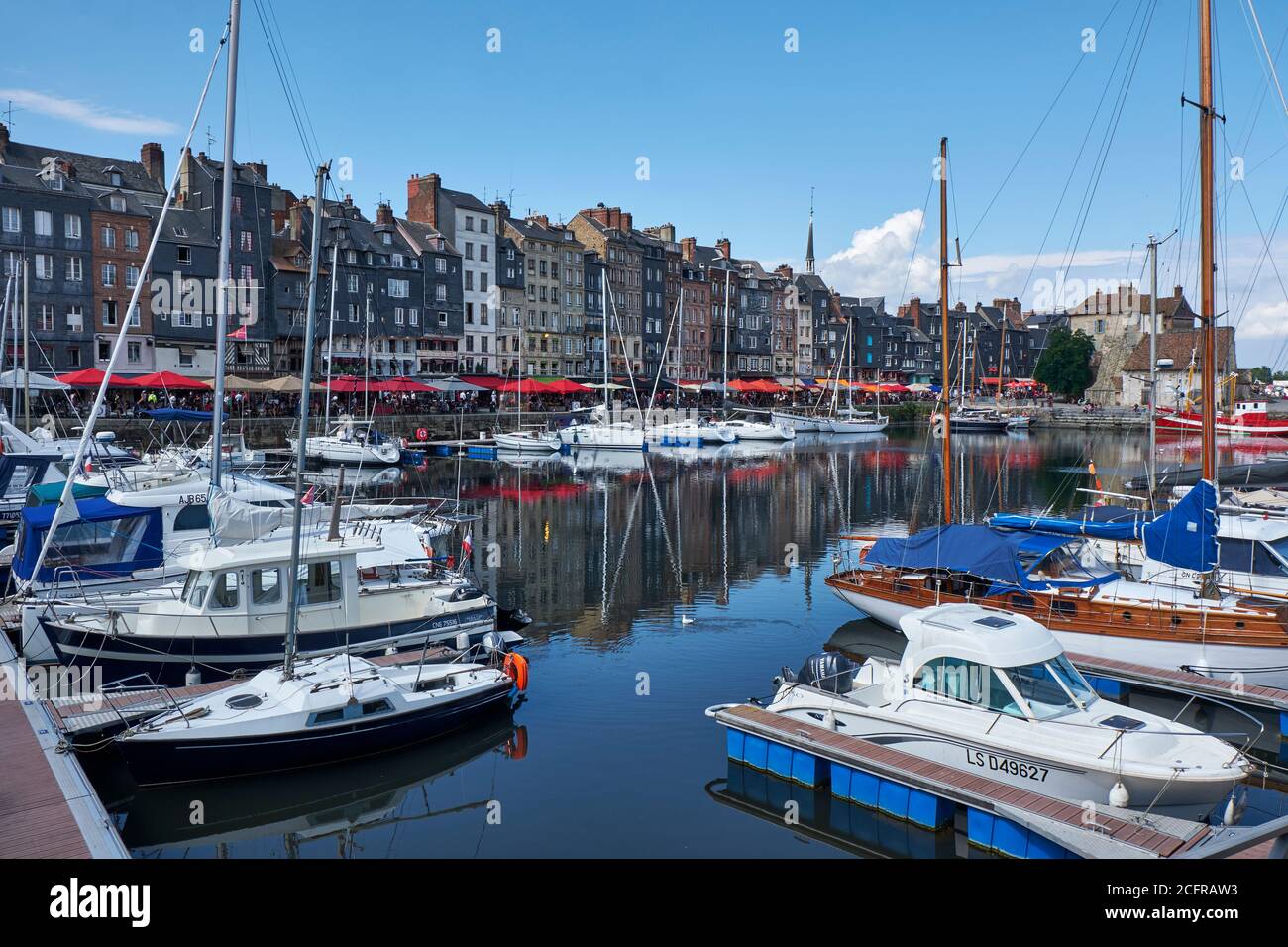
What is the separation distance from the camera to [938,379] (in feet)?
492

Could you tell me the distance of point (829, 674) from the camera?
1850 centimetres

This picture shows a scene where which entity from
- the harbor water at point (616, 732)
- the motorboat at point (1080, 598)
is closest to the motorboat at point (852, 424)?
the harbor water at point (616, 732)

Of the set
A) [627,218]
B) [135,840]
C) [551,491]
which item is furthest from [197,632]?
[627,218]

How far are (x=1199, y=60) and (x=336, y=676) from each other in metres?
22.5

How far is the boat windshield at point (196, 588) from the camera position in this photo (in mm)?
19547

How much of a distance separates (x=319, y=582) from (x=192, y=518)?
820 cm

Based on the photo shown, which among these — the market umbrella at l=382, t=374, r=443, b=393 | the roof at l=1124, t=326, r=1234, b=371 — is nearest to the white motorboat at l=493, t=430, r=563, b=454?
the market umbrella at l=382, t=374, r=443, b=393

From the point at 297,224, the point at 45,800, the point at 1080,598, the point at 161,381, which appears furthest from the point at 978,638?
the point at 297,224

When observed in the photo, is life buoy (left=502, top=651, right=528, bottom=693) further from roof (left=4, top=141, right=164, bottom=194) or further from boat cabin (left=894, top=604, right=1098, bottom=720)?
roof (left=4, top=141, right=164, bottom=194)

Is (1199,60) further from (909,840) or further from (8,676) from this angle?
(8,676)

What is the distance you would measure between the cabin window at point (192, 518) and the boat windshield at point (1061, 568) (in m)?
20.8

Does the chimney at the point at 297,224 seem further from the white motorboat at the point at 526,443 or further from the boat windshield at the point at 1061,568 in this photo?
the boat windshield at the point at 1061,568

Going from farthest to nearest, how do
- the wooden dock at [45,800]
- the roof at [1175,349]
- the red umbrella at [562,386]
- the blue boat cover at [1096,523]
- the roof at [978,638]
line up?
the roof at [1175,349] → the red umbrella at [562,386] → the blue boat cover at [1096,523] → the roof at [978,638] → the wooden dock at [45,800]

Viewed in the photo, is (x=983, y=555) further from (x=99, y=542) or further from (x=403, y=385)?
(x=403, y=385)
